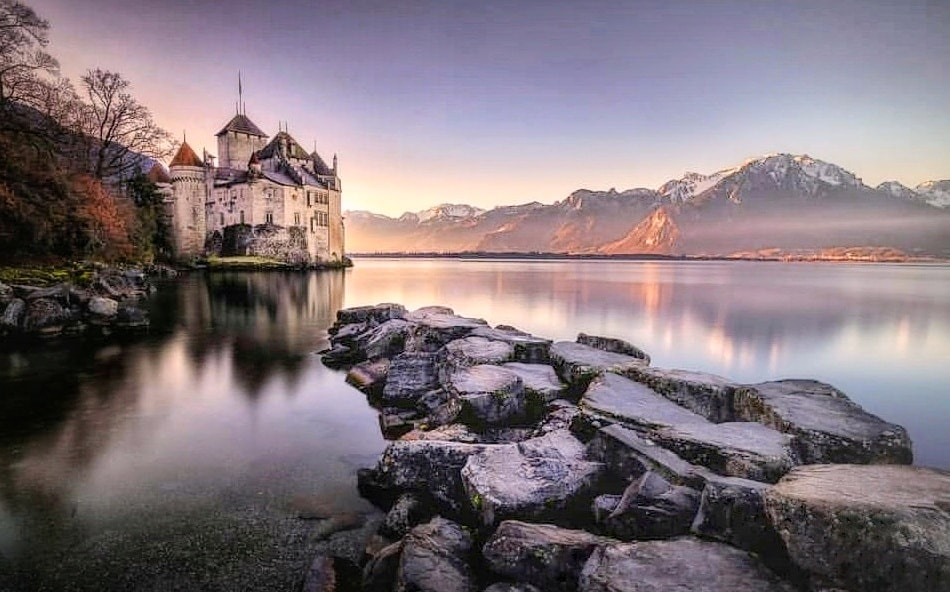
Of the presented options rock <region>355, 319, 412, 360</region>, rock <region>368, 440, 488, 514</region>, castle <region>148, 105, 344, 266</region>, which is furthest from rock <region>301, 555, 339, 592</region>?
castle <region>148, 105, 344, 266</region>

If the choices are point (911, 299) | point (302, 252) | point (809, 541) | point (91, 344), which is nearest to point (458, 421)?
point (809, 541)

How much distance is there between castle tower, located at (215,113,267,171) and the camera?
69938mm

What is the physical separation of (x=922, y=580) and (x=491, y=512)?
3.17 m

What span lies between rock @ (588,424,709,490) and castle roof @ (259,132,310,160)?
241 feet

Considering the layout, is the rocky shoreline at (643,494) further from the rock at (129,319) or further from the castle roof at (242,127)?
the castle roof at (242,127)

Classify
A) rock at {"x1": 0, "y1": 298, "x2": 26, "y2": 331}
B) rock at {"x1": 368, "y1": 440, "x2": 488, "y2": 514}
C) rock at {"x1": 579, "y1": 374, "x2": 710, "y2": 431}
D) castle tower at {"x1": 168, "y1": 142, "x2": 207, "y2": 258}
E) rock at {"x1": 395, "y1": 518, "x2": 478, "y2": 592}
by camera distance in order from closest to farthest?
1. rock at {"x1": 395, "y1": 518, "x2": 478, "y2": 592}
2. rock at {"x1": 368, "y1": 440, "x2": 488, "y2": 514}
3. rock at {"x1": 579, "y1": 374, "x2": 710, "y2": 431}
4. rock at {"x1": 0, "y1": 298, "x2": 26, "y2": 331}
5. castle tower at {"x1": 168, "y1": 142, "x2": 207, "y2": 258}

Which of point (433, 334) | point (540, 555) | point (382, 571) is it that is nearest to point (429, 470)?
point (382, 571)

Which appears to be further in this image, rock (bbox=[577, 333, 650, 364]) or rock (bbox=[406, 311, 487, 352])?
rock (bbox=[406, 311, 487, 352])

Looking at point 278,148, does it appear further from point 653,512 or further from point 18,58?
point 653,512

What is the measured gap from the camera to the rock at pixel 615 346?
406 inches

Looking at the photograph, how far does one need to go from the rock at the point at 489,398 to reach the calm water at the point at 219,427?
5.92 feet

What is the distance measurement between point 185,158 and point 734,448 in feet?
239

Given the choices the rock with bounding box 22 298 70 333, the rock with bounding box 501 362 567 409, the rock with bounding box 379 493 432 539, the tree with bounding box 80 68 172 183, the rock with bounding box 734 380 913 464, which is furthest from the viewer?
the tree with bounding box 80 68 172 183

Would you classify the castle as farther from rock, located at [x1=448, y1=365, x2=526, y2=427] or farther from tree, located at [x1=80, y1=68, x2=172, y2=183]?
rock, located at [x1=448, y1=365, x2=526, y2=427]
